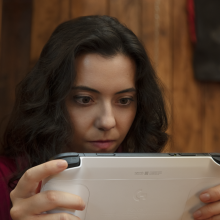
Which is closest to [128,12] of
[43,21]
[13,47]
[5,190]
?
[43,21]

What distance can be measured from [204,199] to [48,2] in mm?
1146

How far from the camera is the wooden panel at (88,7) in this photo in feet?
4.51

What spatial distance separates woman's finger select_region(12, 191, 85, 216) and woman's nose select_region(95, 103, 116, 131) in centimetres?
32

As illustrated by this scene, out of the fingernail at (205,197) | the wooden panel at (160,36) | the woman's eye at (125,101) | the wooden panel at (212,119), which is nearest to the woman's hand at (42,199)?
the fingernail at (205,197)

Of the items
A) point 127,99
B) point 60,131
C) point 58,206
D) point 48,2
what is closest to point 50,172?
point 58,206

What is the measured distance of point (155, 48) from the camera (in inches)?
57.8

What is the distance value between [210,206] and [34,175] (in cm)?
42

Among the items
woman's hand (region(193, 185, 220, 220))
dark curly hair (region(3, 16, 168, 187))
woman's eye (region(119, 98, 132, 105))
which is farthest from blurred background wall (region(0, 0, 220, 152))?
woman's hand (region(193, 185, 220, 220))

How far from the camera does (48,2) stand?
1357 millimetres

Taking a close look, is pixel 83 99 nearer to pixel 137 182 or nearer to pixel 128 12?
pixel 137 182

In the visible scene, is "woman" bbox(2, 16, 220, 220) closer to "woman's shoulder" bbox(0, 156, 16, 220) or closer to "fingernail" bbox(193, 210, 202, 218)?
"woman's shoulder" bbox(0, 156, 16, 220)

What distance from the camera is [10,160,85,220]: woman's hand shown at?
532 mm

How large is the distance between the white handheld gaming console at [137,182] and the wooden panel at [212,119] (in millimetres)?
943

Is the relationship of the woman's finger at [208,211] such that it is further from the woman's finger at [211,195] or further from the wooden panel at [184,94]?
the wooden panel at [184,94]
